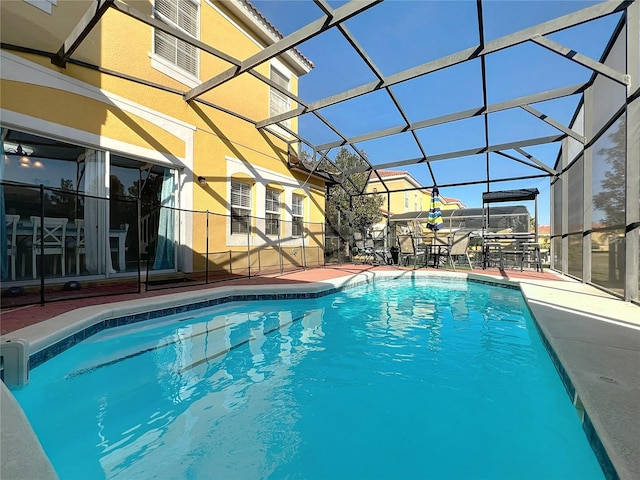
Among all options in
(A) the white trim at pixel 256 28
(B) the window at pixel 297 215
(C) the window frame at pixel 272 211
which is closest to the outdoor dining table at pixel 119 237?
(C) the window frame at pixel 272 211

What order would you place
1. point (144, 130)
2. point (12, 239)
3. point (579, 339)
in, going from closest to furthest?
point (579, 339)
point (12, 239)
point (144, 130)

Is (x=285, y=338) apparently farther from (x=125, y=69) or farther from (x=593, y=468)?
(x=125, y=69)

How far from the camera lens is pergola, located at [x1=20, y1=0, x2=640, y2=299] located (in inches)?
178

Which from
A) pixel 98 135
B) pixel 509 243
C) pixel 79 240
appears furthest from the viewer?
pixel 509 243

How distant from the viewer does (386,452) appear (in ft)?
6.17

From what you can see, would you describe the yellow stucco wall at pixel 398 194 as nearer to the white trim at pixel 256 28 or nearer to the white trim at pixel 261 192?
the white trim at pixel 261 192

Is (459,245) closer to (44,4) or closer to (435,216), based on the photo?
(435,216)

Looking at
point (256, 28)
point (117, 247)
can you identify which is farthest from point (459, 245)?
point (117, 247)

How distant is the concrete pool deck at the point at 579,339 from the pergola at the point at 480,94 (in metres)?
1.28

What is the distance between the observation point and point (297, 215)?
1119 cm

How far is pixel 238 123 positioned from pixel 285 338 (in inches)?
267

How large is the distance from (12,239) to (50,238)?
0.43 meters

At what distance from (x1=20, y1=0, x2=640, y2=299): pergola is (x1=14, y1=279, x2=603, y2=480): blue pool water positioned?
3.62m

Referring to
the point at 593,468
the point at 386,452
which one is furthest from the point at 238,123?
the point at 593,468
